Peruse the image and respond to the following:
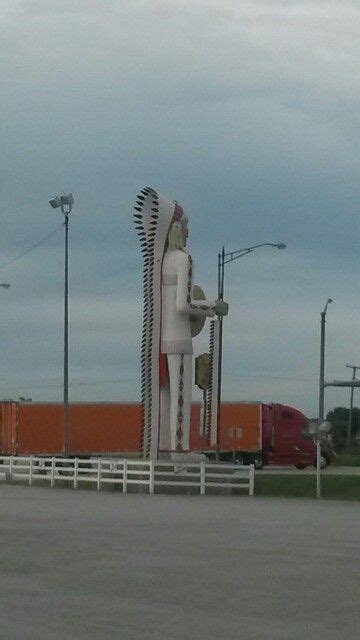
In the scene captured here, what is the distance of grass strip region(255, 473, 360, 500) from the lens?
4038 cm

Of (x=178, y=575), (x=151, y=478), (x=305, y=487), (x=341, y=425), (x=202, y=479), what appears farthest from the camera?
(x=341, y=425)

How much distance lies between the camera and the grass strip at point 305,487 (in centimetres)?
4038

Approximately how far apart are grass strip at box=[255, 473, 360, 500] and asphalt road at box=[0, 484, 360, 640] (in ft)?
33.2

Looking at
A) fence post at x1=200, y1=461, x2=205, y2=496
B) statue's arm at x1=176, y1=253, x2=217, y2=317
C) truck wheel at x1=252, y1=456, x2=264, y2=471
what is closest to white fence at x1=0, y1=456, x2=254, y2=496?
fence post at x1=200, y1=461, x2=205, y2=496

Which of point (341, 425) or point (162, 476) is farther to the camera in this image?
point (341, 425)

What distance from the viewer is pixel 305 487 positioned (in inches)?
1761

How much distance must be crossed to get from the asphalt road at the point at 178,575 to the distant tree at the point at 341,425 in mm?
81555

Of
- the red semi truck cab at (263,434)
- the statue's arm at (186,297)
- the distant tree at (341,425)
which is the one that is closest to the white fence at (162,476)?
the statue's arm at (186,297)

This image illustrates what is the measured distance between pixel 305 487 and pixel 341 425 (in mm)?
107976

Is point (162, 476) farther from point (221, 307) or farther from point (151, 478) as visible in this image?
point (221, 307)

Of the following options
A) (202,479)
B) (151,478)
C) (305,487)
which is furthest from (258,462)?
(202,479)

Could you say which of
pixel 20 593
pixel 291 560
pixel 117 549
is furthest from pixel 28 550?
pixel 20 593

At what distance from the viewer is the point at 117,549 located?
65.9 feet

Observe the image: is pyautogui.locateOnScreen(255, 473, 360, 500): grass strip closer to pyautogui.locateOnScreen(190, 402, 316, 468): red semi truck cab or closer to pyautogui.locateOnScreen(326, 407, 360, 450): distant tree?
pyautogui.locateOnScreen(190, 402, 316, 468): red semi truck cab
